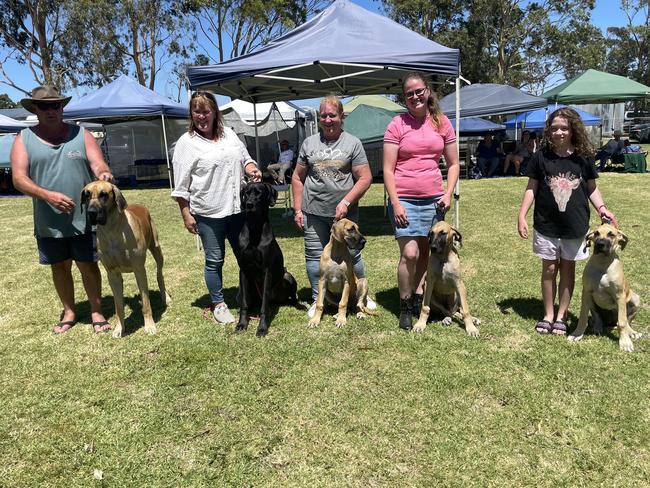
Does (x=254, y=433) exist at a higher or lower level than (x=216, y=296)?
lower

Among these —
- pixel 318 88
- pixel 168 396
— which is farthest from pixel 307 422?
pixel 318 88

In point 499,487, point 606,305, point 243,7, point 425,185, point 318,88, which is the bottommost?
point 499,487

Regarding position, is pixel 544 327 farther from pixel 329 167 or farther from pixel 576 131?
pixel 329 167

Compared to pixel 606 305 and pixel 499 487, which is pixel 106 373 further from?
pixel 606 305

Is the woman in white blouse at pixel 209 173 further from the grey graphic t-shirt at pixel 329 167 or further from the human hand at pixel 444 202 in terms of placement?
the human hand at pixel 444 202

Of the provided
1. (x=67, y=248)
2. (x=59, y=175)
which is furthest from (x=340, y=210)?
(x=67, y=248)

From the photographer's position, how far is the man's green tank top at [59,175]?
150 inches

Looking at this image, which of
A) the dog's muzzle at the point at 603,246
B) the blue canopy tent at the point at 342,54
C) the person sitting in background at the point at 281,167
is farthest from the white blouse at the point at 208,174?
the person sitting in background at the point at 281,167

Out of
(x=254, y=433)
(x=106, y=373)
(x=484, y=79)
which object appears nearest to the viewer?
(x=254, y=433)

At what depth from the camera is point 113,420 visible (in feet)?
9.65

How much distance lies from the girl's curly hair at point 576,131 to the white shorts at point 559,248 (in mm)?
727

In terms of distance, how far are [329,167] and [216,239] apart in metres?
1.29

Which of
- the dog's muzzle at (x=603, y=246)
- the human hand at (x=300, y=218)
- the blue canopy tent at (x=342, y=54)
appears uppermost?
the blue canopy tent at (x=342, y=54)

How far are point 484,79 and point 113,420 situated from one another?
38726mm
